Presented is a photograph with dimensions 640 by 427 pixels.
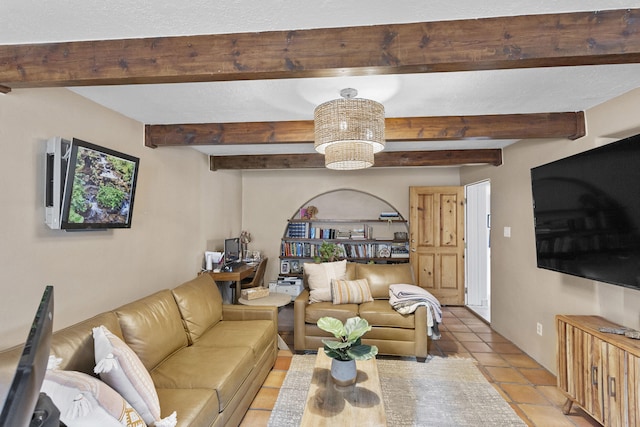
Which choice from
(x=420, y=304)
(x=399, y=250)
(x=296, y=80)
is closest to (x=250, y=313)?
(x=420, y=304)

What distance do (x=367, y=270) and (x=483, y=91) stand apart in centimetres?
238

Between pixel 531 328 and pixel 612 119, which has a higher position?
pixel 612 119

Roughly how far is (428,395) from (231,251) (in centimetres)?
306

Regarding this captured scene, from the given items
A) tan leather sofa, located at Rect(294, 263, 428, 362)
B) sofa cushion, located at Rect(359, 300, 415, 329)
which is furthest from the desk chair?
sofa cushion, located at Rect(359, 300, 415, 329)

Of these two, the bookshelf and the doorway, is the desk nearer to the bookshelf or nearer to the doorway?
the bookshelf

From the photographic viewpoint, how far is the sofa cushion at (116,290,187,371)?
80.2 inches

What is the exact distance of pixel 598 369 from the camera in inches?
79.4

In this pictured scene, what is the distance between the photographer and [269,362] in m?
2.91

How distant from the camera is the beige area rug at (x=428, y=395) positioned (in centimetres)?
226

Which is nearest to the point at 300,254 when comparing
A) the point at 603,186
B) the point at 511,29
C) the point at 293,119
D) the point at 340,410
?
the point at 293,119

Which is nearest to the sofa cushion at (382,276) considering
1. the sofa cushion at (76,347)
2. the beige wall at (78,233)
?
the beige wall at (78,233)

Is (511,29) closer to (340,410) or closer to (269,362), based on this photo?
(340,410)

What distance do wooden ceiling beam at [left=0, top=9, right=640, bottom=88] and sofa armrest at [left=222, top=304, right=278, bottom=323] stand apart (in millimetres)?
2236

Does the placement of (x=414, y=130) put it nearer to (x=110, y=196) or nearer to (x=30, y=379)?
(x=110, y=196)
